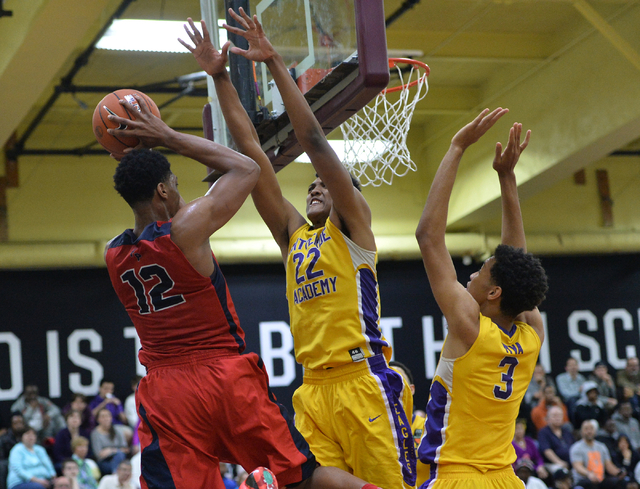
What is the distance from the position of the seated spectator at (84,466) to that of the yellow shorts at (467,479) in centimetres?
813

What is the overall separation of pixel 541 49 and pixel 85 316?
9.49 meters

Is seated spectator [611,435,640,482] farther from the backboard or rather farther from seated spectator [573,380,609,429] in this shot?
the backboard

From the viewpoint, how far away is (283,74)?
4348mm

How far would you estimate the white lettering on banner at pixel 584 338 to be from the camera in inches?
693

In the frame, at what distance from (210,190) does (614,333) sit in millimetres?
15789

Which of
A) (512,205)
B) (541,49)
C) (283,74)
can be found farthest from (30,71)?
(541,49)

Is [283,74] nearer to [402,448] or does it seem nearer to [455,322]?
[455,322]

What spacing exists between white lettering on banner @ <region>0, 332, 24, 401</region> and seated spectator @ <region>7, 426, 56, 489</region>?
3.66m

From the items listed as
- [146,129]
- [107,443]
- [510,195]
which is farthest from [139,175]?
[107,443]

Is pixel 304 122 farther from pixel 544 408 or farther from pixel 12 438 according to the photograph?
pixel 544 408

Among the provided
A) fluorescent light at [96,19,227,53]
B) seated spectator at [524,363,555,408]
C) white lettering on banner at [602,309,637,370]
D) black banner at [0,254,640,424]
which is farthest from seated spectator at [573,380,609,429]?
fluorescent light at [96,19,227,53]

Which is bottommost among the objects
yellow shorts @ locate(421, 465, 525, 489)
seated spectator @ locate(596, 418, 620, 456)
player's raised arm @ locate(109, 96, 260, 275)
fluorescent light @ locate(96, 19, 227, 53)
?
seated spectator @ locate(596, 418, 620, 456)

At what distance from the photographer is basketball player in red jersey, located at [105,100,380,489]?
3705 millimetres

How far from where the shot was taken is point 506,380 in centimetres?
364
